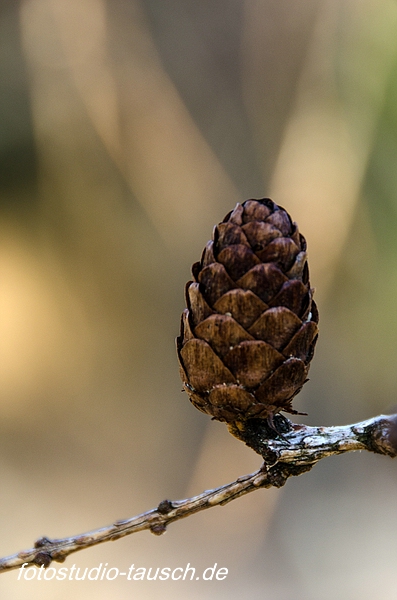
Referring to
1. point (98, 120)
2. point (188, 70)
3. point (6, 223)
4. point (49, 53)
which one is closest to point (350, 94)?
point (188, 70)

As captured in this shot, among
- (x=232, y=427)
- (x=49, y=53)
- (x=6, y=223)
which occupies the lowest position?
(x=232, y=427)

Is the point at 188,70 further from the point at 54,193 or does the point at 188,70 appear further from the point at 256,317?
the point at 256,317

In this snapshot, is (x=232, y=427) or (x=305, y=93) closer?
(x=232, y=427)

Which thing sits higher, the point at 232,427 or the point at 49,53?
the point at 49,53

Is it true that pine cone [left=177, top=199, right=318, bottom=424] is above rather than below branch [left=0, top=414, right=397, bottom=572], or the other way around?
above
